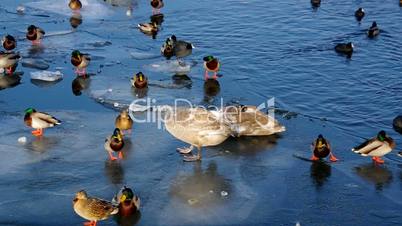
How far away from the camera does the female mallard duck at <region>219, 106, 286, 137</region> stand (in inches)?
432

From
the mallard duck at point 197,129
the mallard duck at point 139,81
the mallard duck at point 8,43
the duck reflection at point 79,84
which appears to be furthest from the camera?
the mallard duck at point 8,43

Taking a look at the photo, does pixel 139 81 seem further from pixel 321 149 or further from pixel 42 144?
pixel 321 149

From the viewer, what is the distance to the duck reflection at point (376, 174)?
373 inches

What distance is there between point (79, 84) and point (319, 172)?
20.6ft

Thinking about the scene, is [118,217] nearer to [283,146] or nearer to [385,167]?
[283,146]

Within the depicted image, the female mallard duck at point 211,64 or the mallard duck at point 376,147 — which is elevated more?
the female mallard duck at point 211,64

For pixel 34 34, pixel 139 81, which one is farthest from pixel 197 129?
pixel 34 34

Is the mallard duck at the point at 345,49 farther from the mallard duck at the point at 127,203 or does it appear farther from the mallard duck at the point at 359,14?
the mallard duck at the point at 127,203

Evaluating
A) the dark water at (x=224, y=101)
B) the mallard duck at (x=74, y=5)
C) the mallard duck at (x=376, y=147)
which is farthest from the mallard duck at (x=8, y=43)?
the mallard duck at (x=376, y=147)

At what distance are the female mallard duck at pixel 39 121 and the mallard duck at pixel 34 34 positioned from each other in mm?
5875

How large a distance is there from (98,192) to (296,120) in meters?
4.40

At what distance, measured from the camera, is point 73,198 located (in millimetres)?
8805

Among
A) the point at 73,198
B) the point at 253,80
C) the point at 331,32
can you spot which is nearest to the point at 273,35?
the point at 331,32

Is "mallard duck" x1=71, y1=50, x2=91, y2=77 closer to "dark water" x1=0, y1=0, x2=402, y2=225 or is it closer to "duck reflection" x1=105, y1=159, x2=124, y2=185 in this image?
"dark water" x1=0, y1=0, x2=402, y2=225
